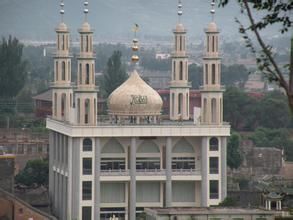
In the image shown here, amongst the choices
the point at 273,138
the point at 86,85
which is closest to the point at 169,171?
the point at 86,85

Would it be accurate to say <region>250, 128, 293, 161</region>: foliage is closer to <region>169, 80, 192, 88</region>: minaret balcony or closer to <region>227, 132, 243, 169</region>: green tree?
<region>227, 132, 243, 169</region>: green tree

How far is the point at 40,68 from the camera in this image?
486ft

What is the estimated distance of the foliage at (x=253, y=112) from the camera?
80625mm

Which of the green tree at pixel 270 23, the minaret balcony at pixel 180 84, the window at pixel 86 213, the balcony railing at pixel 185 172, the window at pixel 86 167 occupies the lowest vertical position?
the window at pixel 86 213

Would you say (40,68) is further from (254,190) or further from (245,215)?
(245,215)

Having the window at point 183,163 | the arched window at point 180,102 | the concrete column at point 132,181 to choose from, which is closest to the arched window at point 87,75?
the concrete column at point 132,181

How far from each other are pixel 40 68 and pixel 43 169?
92.6 metres

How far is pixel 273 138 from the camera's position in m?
75.5

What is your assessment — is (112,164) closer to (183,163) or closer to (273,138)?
(183,163)

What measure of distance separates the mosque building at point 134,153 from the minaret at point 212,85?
0.02m

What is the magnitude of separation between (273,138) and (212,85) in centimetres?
2922

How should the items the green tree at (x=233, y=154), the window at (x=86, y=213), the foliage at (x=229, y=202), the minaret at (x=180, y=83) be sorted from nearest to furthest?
1. the foliage at (x=229, y=202)
2. the window at (x=86, y=213)
3. the minaret at (x=180, y=83)
4. the green tree at (x=233, y=154)

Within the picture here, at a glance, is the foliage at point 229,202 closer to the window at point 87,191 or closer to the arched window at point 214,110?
the arched window at point 214,110

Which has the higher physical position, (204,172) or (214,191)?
(204,172)
